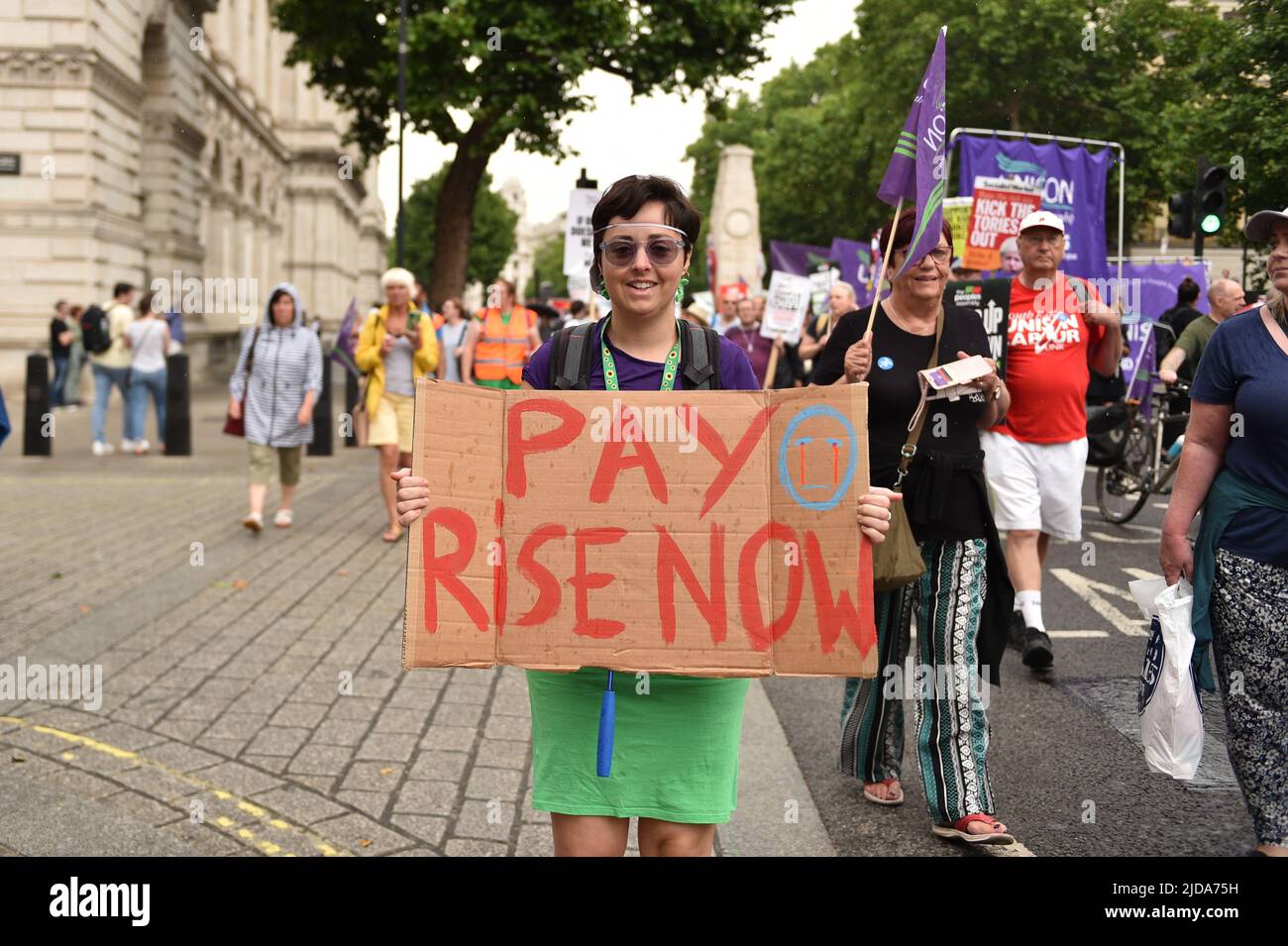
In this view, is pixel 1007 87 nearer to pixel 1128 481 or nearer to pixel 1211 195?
pixel 1128 481

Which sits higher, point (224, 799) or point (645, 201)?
point (645, 201)

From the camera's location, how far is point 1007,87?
30.6 metres

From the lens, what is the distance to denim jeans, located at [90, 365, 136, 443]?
53.6 ft

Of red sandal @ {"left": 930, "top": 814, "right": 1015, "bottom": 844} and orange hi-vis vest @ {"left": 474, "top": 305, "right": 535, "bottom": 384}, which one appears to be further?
orange hi-vis vest @ {"left": 474, "top": 305, "right": 535, "bottom": 384}

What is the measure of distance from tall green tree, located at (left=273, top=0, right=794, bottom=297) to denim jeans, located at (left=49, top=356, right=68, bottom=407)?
682 cm

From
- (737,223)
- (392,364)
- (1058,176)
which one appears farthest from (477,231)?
(392,364)

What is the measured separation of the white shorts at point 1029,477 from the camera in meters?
6.16

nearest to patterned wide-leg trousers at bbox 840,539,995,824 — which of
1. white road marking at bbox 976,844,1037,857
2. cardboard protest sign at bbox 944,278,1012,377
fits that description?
white road marking at bbox 976,844,1037,857

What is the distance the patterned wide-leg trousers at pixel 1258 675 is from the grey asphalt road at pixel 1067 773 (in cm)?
39

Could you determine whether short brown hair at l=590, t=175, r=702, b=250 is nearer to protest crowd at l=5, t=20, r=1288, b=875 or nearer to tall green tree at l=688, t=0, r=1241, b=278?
protest crowd at l=5, t=20, r=1288, b=875

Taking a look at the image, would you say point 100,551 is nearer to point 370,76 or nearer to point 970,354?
point 970,354

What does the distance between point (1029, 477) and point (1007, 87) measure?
26.8 m

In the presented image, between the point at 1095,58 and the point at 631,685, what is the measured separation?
26.2 metres
